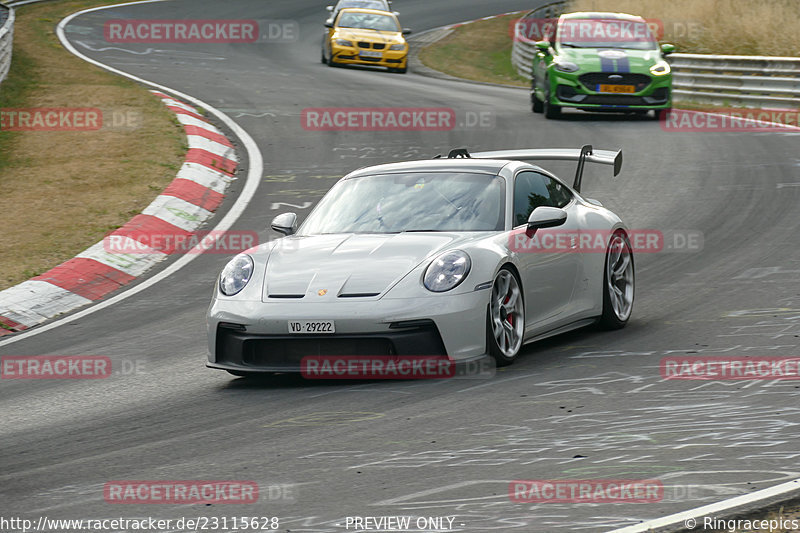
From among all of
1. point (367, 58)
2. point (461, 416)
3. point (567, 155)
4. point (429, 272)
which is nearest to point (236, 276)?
point (429, 272)

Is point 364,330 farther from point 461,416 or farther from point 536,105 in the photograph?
point 536,105

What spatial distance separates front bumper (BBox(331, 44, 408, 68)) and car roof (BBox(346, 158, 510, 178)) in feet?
72.3

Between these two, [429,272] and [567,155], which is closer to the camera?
[429,272]

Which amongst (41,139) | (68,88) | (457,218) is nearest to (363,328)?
(457,218)

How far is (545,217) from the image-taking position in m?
8.21

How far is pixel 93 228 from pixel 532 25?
26327mm

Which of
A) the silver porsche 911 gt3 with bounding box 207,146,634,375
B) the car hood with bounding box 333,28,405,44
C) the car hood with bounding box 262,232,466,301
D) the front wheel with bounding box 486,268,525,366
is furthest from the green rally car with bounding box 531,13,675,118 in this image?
the front wheel with bounding box 486,268,525,366

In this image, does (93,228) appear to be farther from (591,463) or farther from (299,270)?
(591,463)

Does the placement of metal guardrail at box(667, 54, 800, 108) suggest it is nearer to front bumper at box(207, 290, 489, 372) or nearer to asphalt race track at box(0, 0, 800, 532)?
asphalt race track at box(0, 0, 800, 532)

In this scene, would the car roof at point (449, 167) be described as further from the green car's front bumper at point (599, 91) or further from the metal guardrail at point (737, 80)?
the metal guardrail at point (737, 80)

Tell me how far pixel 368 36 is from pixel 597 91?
11366 millimetres

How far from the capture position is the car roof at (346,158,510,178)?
8.86 meters

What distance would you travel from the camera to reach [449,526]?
474cm

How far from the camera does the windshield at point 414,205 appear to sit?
333 inches
